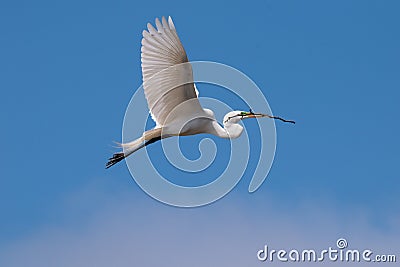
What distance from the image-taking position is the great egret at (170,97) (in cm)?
2159

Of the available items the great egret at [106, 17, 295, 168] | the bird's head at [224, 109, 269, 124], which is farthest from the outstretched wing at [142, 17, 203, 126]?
the bird's head at [224, 109, 269, 124]

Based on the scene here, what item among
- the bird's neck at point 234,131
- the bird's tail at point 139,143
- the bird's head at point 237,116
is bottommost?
the bird's tail at point 139,143

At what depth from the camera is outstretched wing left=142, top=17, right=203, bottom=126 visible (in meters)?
21.5

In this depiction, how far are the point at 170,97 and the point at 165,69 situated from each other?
2.44ft

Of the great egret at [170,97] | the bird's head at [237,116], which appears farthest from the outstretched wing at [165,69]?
the bird's head at [237,116]

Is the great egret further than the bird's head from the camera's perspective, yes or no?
No

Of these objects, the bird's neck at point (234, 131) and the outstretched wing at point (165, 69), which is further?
the bird's neck at point (234, 131)

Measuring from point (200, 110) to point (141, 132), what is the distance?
4.09 ft

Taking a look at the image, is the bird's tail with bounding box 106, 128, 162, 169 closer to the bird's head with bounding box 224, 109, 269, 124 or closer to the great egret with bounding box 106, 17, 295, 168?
the great egret with bounding box 106, 17, 295, 168

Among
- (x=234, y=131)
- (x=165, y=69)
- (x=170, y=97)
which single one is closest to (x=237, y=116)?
(x=234, y=131)

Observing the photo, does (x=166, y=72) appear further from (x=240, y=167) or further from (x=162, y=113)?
(x=240, y=167)

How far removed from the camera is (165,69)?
21734mm

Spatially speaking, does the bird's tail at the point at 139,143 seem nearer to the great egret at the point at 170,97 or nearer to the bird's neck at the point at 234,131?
the great egret at the point at 170,97

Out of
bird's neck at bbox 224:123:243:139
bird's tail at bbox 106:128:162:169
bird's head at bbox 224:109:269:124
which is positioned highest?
bird's head at bbox 224:109:269:124
